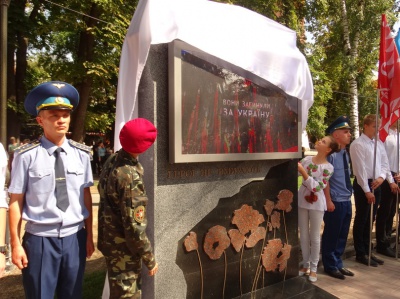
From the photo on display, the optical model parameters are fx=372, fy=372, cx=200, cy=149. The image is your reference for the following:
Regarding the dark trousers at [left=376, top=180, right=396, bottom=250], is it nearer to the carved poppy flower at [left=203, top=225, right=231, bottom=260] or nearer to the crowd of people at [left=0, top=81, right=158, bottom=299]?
the carved poppy flower at [left=203, top=225, right=231, bottom=260]

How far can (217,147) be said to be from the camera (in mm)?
3324

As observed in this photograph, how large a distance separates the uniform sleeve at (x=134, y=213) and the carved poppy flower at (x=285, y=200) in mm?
1959

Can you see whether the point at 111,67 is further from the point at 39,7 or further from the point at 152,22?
the point at 152,22

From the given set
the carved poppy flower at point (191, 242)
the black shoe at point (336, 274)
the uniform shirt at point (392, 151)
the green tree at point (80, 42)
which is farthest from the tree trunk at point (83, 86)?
the carved poppy flower at point (191, 242)

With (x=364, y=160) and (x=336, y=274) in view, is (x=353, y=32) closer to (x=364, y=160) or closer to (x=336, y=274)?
(x=364, y=160)

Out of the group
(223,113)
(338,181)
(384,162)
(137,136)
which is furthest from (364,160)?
(137,136)

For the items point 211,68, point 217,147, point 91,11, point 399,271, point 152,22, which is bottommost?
point 399,271

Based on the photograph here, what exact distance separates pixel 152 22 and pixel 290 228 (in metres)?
2.62

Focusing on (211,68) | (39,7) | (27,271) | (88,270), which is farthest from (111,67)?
(27,271)

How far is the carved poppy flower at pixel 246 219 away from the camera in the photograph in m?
3.53

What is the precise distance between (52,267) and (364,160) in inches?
155

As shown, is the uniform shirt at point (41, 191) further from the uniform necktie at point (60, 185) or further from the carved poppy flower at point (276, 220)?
the carved poppy flower at point (276, 220)

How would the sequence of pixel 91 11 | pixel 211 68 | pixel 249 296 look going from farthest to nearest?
1. pixel 91 11
2. pixel 249 296
3. pixel 211 68

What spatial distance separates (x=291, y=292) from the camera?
3.76 metres
